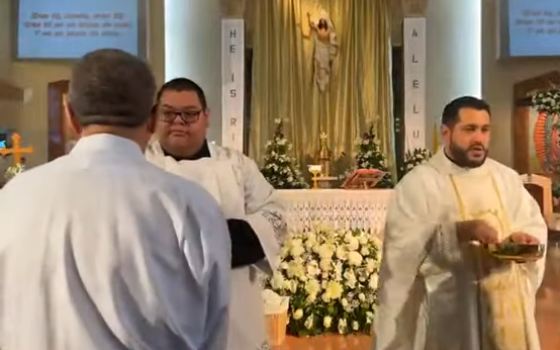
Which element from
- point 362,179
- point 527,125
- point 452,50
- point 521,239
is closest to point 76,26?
point 362,179

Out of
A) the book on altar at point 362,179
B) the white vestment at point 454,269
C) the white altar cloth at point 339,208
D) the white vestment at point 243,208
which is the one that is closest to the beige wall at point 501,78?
the book on altar at point 362,179

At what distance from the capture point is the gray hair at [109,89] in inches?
64.6

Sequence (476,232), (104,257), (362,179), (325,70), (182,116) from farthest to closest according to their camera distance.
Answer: (325,70) < (362,179) < (476,232) < (182,116) < (104,257)

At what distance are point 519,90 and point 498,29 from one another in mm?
978

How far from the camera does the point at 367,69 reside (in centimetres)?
1224

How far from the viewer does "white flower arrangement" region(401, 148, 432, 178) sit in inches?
443

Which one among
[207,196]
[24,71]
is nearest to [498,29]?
[24,71]

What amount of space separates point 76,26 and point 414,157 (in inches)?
213

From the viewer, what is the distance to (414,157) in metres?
11.4

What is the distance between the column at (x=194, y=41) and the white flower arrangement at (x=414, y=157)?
121 inches

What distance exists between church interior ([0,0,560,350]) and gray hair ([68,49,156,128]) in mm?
10186

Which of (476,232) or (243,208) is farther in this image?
(476,232)

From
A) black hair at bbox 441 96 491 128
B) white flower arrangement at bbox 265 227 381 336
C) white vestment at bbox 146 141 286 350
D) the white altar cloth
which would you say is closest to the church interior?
the white altar cloth

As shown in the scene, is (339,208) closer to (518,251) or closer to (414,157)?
(414,157)
